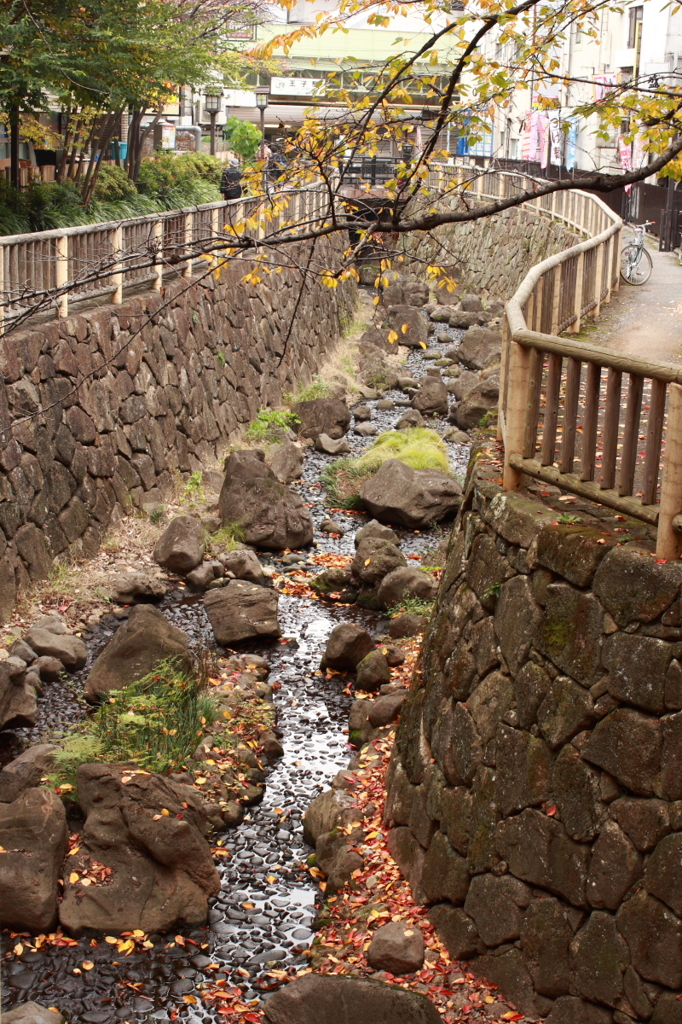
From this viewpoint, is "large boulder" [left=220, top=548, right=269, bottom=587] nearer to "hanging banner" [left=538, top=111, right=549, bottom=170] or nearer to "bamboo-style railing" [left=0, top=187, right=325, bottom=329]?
"bamboo-style railing" [left=0, top=187, right=325, bottom=329]

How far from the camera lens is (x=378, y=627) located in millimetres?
Answer: 13070

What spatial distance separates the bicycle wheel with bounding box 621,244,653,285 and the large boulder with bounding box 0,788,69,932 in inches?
632

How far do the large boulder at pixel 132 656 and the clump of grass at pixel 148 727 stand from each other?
Answer: 0.13m

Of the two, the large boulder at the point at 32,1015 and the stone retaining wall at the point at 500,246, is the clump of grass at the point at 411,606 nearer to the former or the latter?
the large boulder at the point at 32,1015

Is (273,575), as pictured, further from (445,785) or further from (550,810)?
(550,810)

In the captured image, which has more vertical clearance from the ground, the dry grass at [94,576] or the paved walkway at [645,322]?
the paved walkway at [645,322]

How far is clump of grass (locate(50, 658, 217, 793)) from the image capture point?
902 cm

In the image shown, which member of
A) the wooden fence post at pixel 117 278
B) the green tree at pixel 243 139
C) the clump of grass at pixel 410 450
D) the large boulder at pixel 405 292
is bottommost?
the clump of grass at pixel 410 450

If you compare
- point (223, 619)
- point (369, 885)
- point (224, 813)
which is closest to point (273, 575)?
point (223, 619)

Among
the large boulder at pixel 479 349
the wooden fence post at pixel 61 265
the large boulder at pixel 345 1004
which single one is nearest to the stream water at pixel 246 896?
the large boulder at pixel 345 1004

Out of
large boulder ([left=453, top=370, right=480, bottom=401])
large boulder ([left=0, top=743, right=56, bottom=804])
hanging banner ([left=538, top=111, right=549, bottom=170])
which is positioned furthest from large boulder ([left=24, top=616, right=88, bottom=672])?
hanging banner ([left=538, top=111, right=549, bottom=170])

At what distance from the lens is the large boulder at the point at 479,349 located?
27703 millimetres

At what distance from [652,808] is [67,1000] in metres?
4.07

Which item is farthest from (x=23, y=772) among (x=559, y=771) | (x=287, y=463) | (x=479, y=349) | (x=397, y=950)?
(x=479, y=349)
